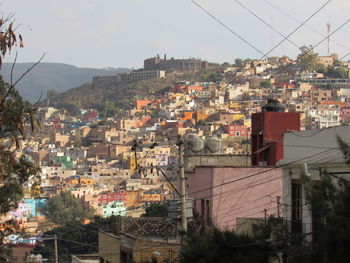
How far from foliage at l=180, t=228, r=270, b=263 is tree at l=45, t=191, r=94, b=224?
112m

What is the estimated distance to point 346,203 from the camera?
1003cm

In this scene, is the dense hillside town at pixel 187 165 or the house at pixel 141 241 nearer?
the dense hillside town at pixel 187 165

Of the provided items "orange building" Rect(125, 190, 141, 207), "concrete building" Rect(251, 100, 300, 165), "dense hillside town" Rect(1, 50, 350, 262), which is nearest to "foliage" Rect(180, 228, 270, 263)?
"dense hillside town" Rect(1, 50, 350, 262)

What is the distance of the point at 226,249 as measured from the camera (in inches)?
492

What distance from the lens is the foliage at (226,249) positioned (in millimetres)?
12273

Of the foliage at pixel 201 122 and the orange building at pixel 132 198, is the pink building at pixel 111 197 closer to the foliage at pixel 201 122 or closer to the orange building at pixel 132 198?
the orange building at pixel 132 198

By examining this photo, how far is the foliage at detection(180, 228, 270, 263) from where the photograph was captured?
1227 centimetres

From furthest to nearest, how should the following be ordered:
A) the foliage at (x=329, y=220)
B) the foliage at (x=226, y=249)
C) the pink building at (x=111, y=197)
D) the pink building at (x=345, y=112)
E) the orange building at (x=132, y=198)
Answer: the pink building at (x=345, y=112) < the pink building at (x=111, y=197) < the orange building at (x=132, y=198) < the foliage at (x=226, y=249) < the foliage at (x=329, y=220)

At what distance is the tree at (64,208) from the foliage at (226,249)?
112 meters

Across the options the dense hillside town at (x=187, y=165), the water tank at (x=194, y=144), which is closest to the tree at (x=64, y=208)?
the dense hillside town at (x=187, y=165)

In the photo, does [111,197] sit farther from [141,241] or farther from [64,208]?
[141,241]

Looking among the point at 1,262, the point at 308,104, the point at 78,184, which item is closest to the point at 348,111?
the point at 308,104

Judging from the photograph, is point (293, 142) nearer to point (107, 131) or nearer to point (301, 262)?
point (301, 262)

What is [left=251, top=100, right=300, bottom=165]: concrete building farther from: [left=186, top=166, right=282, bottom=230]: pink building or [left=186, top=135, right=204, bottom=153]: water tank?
[left=186, top=135, right=204, bottom=153]: water tank
